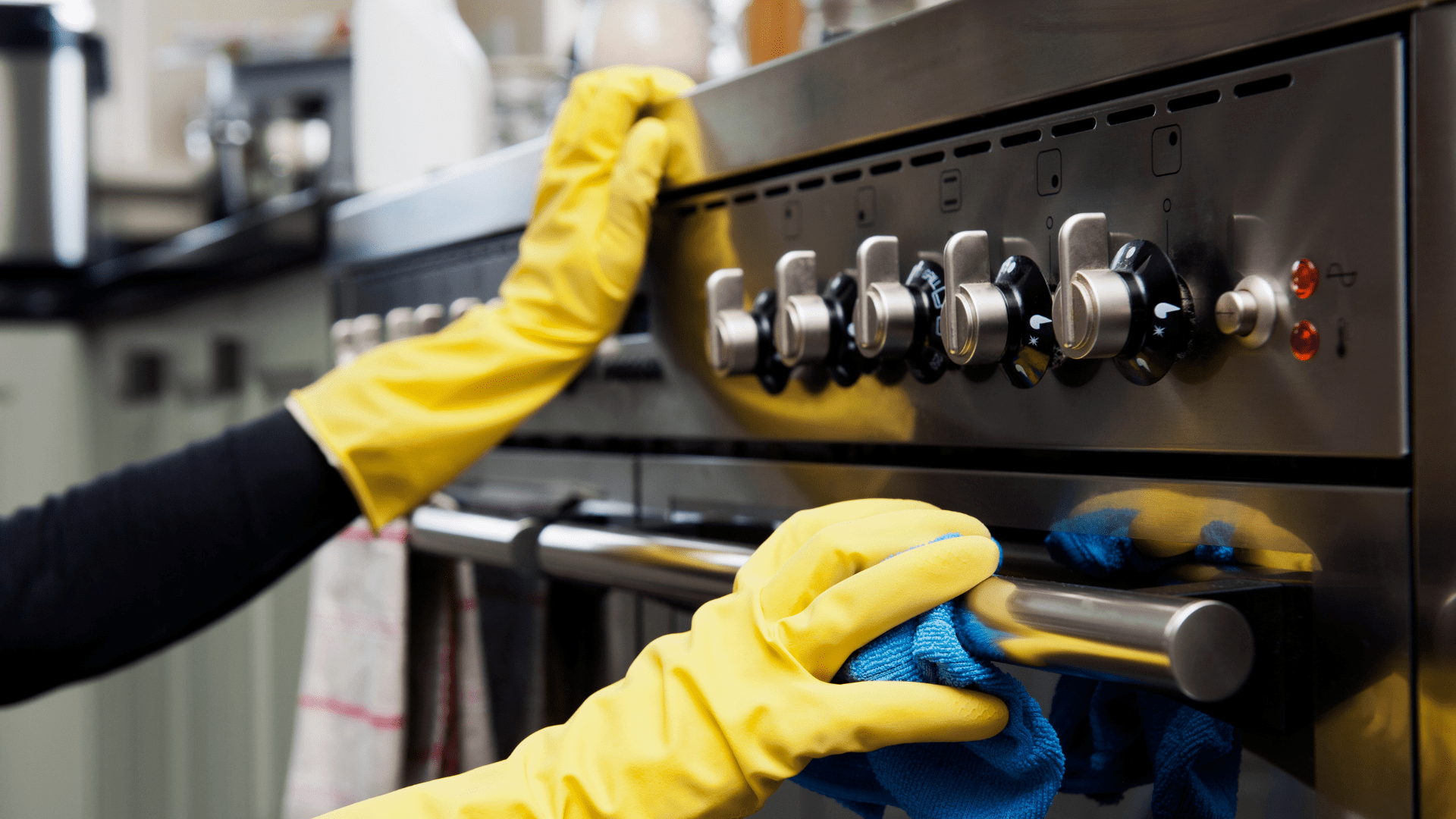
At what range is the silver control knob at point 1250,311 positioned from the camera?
0.38m

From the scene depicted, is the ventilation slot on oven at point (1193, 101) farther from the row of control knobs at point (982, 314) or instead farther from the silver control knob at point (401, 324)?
the silver control knob at point (401, 324)

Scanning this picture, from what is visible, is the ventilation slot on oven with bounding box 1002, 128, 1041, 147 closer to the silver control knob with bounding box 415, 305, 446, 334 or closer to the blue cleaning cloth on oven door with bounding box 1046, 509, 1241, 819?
the blue cleaning cloth on oven door with bounding box 1046, 509, 1241, 819

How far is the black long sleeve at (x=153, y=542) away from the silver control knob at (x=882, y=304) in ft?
1.56

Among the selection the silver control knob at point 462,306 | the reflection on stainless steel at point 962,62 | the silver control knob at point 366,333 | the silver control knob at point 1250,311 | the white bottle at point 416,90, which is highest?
the white bottle at point 416,90

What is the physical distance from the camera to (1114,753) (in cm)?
44

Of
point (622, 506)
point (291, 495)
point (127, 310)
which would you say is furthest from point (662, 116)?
point (127, 310)

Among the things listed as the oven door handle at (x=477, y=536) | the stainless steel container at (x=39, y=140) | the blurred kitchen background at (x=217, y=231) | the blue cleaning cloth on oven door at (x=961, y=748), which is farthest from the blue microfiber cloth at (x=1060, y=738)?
the stainless steel container at (x=39, y=140)

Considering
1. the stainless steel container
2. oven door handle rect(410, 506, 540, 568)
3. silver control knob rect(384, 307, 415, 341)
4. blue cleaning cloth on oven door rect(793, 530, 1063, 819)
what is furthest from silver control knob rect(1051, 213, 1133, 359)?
the stainless steel container

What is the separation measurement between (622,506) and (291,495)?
0.24 meters

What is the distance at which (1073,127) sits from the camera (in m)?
0.45

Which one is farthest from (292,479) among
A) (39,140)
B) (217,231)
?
(39,140)

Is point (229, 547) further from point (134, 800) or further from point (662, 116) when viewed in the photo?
point (134, 800)

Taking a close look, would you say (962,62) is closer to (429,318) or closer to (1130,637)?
(1130,637)

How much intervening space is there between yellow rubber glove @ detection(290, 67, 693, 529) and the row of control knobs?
0.16 m
